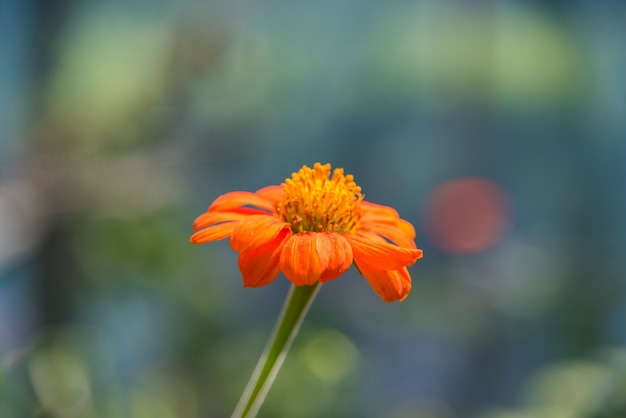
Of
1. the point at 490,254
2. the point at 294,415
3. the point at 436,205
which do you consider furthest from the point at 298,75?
the point at 294,415

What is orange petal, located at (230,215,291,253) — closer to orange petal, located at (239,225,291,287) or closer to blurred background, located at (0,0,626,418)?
orange petal, located at (239,225,291,287)

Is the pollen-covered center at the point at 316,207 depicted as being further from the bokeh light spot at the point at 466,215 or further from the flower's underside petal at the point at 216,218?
the bokeh light spot at the point at 466,215

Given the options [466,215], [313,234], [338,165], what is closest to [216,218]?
[313,234]

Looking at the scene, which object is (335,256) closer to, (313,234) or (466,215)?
(313,234)

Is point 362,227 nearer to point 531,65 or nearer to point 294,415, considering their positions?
point 294,415

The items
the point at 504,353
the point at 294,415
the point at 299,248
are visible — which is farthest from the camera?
the point at 504,353

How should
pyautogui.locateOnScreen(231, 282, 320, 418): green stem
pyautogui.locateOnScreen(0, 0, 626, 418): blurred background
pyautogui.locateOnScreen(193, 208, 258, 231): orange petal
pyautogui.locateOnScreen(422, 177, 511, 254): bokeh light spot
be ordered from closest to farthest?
1. pyautogui.locateOnScreen(231, 282, 320, 418): green stem
2. pyautogui.locateOnScreen(193, 208, 258, 231): orange petal
3. pyautogui.locateOnScreen(0, 0, 626, 418): blurred background
4. pyautogui.locateOnScreen(422, 177, 511, 254): bokeh light spot

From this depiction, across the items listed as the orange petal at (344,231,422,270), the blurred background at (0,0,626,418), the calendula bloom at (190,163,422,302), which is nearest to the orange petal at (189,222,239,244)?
the calendula bloom at (190,163,422,302)

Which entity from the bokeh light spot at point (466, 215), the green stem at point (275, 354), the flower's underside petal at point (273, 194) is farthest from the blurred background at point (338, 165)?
the green stem at point (275, 354)
